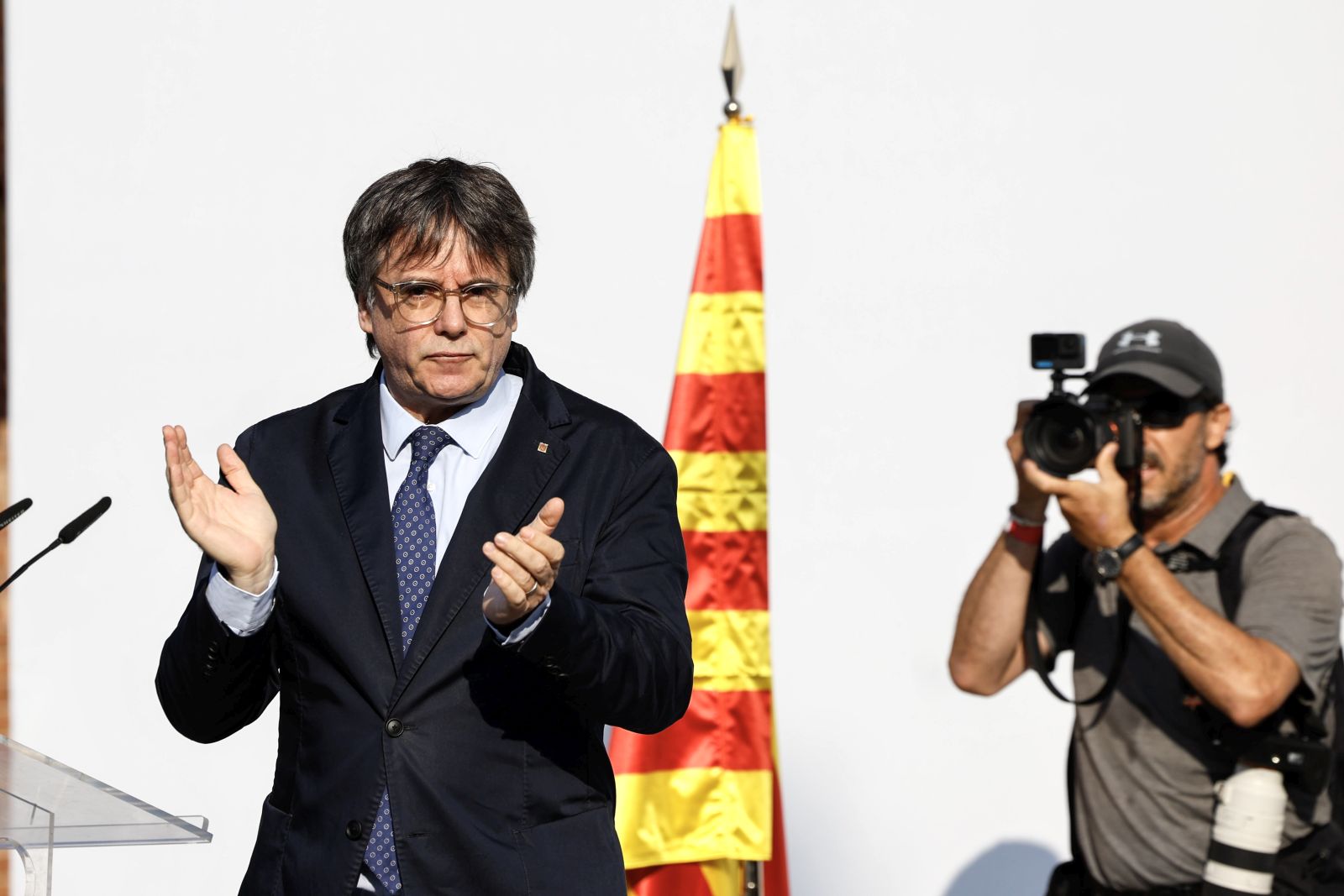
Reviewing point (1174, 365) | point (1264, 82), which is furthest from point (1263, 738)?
point (1264, 82)

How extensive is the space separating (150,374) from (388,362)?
178 cm

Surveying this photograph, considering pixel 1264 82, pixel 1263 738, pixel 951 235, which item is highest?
pixel 1264 82

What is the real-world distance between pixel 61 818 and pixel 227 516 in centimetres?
36

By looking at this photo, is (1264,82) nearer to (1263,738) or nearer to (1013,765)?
(1013,765)

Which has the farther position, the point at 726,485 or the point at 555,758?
the point at 726,485

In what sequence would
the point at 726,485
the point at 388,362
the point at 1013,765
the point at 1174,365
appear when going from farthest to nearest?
the point at 1013,765 < the point at 726,485 < the point at 1174,365 < the point at 388,362

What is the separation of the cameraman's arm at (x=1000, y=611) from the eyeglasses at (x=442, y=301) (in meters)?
0.78

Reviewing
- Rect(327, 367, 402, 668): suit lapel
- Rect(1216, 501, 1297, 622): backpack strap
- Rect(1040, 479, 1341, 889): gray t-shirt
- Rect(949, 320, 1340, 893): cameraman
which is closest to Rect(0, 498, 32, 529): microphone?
Rect(327, 367, 402, 668): suit lapel

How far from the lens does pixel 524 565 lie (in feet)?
5.09

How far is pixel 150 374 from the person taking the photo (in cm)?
351

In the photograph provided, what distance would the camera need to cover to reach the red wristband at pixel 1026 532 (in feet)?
7.46

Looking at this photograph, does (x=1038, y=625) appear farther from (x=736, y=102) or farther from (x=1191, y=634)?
(x=736, y=102)

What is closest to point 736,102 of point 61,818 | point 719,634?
point 719,634

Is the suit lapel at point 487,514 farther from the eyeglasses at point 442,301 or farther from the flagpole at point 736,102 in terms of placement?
the flagpole at point 736,102
